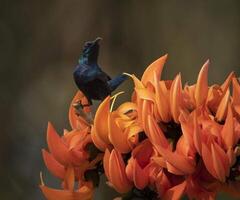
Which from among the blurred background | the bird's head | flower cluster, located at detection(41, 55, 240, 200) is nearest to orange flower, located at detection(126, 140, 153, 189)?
flower cluster, located at detection(41, 55, 240, 200)

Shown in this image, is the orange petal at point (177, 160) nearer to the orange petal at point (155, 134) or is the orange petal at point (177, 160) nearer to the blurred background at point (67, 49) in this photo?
the orange petal at point (155, 134)

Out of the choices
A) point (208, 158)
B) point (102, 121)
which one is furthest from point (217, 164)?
point (102, 121)

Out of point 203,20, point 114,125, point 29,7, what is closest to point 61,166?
point 114,125

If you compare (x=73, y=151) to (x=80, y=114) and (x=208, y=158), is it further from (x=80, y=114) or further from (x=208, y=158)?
(x=208, y=158)

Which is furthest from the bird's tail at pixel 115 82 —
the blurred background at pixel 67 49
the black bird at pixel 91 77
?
the blurred background at pixel 67 49

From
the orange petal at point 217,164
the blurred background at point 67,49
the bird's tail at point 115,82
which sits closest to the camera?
the orange petal at point 217,164

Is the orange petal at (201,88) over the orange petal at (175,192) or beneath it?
over

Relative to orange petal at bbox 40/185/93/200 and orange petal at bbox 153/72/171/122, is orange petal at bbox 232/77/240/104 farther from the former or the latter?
orange petal at bbox 40/185/93/200
